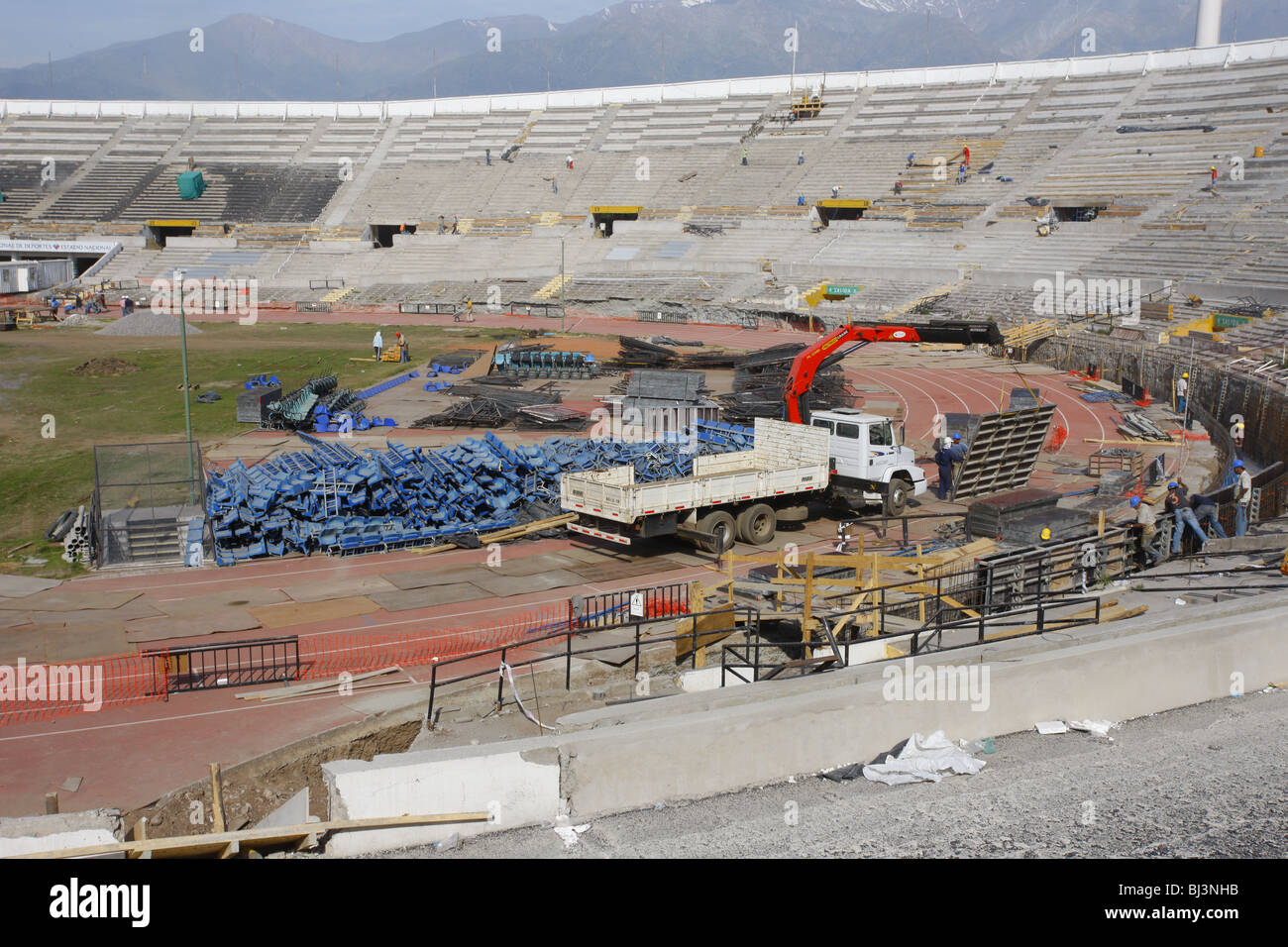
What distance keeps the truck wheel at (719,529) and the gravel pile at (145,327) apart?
38.9 meters

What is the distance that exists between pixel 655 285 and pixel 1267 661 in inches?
2124

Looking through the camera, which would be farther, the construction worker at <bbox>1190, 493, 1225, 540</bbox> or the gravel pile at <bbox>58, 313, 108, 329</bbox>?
the gravel pile at <bbox>58, 313, 108, 329</bbox>

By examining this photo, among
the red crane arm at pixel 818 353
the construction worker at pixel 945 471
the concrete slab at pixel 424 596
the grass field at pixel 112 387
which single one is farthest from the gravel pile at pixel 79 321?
the construction worker at pixel 945 471

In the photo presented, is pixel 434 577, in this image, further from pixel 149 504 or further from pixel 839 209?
pixel 839 209

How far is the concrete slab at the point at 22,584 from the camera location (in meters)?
17.4

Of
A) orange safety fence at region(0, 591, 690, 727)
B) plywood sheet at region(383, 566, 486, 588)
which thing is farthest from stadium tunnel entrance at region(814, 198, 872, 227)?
orange safety fence at region(0, 591, 690, 727)

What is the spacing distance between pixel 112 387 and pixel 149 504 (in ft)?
62.5

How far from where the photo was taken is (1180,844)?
7.73 meters

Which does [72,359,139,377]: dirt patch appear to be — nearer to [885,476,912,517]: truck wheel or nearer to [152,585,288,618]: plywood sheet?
[152,585,288,618]: plywood sheet

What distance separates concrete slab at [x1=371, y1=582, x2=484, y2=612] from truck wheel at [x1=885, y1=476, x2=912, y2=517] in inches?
342

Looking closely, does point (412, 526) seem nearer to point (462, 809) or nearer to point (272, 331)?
point (462, 809)

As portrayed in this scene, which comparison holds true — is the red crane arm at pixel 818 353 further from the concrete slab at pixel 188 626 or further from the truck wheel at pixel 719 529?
the concrete slab at pixel 188 626

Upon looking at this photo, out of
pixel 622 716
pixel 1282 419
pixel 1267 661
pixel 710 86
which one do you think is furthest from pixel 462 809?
pixel 710 86

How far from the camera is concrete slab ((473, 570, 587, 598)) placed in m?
17.8
